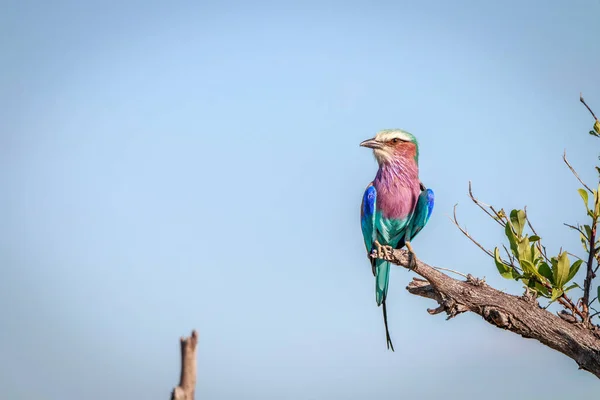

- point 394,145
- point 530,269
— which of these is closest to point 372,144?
point 394,145

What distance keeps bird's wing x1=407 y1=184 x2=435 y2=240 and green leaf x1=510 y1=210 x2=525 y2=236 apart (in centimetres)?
190

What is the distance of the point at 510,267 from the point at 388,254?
128 centimetres

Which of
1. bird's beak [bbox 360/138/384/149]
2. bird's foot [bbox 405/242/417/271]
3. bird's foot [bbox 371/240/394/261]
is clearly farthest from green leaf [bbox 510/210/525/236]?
bird's beak [bbox 360/138/384/149]

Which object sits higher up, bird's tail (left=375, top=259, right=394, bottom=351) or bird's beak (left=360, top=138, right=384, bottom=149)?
bird's beak (left=360, top=138, right=384, bottom=149)

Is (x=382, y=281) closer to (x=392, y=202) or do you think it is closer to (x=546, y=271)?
(x=392, y=202)

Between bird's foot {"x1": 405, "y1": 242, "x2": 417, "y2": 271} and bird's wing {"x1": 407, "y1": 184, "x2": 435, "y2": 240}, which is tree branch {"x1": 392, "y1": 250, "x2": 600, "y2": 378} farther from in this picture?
bird's wing {"x1": 407, "y1": 184, "x2": 435, "y2": 240}

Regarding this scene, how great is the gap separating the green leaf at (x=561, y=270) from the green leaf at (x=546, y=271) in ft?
0.15

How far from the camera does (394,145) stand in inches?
307

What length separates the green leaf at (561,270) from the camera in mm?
5133

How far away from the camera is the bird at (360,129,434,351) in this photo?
7.34 m

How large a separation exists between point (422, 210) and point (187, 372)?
4467 millimetres

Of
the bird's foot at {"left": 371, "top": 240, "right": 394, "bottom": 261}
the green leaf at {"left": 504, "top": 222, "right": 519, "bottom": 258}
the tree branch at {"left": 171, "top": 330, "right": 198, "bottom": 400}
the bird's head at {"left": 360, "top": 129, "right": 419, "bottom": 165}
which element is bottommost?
the tree branch at {"left": 171, "top": 330, "right": 198, "bottom": 400}

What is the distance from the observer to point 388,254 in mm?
6469

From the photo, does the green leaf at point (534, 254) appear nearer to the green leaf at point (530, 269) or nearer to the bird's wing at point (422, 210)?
the green leaf at point (530, 269)
